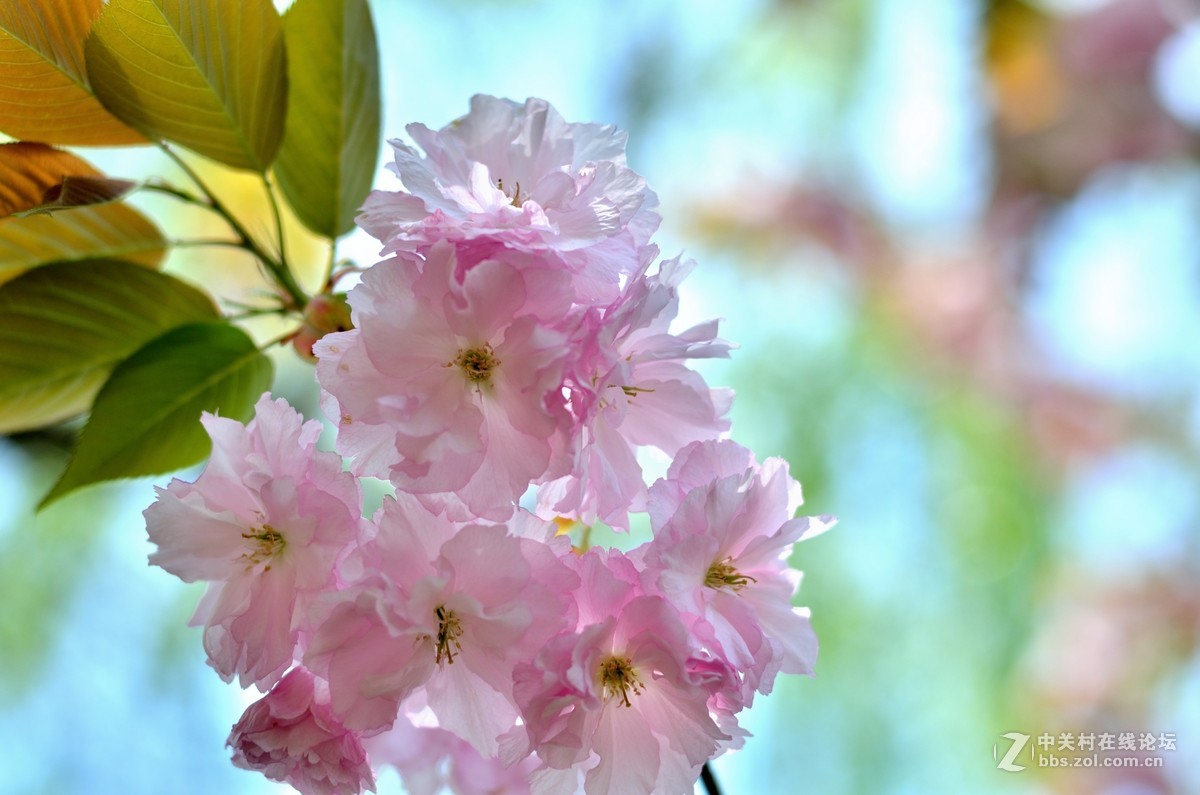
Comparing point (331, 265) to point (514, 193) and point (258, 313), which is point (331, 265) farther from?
point (514, 193)

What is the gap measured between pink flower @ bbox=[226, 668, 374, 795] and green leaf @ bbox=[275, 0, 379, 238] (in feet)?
1.11

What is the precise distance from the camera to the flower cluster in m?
0.48

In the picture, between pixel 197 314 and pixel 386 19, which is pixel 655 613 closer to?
pixel 197 314

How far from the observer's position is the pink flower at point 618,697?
0.47 metres

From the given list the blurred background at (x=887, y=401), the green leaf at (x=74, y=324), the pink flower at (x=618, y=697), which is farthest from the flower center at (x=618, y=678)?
the blurred background at (x=887, y=401)

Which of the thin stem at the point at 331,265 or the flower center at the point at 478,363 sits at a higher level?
the thin stem at the point at 331,265

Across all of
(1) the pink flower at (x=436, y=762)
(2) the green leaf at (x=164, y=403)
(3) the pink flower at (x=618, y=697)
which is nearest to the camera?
(3) the pink flower at (x=618, y=697)

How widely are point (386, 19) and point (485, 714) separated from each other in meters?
3.28

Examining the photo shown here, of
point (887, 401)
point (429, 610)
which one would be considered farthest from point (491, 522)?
point (887, 401)

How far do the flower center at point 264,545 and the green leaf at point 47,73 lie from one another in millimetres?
286

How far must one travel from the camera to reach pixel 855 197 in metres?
3.23

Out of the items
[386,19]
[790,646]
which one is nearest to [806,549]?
[386,19]

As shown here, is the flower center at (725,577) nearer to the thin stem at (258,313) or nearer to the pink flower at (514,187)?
the pink flower at (514,187)

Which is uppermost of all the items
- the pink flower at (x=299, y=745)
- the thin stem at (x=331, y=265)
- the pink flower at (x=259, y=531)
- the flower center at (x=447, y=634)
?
the thin stem at (x=331, y=265)
